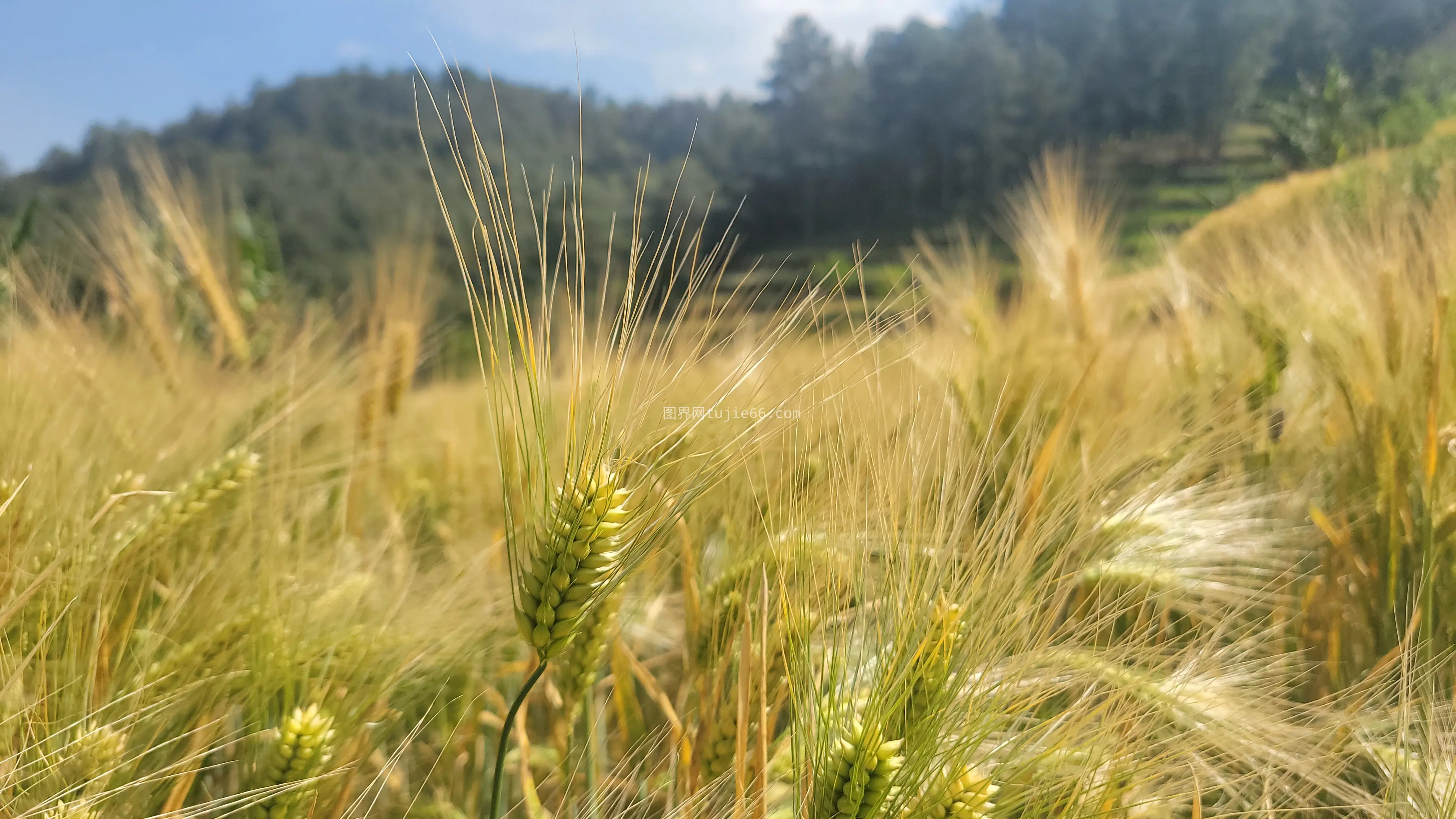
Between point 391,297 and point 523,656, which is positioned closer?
point 523,656

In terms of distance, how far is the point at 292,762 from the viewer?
0.52 metres

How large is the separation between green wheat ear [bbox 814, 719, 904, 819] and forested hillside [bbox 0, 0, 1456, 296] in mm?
1182

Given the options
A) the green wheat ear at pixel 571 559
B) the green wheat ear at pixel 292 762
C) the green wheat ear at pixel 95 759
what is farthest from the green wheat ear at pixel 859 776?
the green wheat ear at pixel 95 759

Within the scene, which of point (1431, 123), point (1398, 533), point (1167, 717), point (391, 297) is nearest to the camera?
point (1167, 717)

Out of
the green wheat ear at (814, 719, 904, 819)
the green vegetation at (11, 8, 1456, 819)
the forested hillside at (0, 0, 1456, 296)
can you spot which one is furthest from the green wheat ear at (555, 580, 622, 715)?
the forested hillside at (0, 0, 1456, 296)

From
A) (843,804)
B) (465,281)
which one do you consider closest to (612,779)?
(843,804)

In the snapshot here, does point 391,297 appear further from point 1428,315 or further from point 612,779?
point 1428,315

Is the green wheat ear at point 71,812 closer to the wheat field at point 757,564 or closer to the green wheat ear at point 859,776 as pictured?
the wheat field at point 757,564

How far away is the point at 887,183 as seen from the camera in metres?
11.4

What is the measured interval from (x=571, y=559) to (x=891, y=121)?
1246 centimetres

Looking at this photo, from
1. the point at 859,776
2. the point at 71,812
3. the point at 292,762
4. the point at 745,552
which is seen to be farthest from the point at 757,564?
the point at 71,812

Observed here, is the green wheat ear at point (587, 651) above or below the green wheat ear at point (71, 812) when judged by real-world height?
below

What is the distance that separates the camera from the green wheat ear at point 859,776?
409mm

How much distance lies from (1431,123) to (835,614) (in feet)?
8.52
